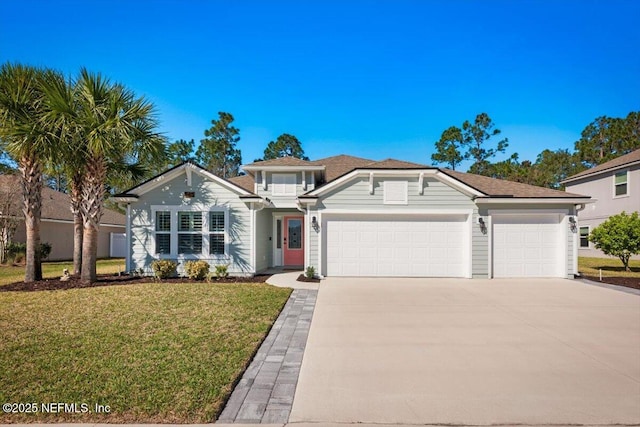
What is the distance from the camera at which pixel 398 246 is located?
1131cm

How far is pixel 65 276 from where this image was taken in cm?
1019

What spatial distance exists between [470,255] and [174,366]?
32.5 feet

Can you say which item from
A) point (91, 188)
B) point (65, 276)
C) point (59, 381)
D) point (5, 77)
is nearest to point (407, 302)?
point (59, 381)

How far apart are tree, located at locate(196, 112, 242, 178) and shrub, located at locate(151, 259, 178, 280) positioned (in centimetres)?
2054

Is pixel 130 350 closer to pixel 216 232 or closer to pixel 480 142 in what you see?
pixel 216 232

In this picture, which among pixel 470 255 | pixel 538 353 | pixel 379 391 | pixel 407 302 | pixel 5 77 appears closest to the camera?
pixel 379 391

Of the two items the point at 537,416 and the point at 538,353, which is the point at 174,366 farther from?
the point at 538,353

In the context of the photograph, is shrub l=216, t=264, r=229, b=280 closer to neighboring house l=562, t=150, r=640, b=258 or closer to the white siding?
the white siding

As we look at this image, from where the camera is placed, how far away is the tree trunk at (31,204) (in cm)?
966

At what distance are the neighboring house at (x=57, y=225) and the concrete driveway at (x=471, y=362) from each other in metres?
18.0

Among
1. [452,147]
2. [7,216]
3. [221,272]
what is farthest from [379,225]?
[452,147]

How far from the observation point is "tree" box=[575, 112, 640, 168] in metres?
30.8

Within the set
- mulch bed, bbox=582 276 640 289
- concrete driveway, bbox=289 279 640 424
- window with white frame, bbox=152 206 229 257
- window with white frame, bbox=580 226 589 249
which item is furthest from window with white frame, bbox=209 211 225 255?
window with white frame, bbox=580 226 589 249

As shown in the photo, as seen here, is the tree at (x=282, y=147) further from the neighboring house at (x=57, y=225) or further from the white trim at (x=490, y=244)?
the white trim at (x=490, y=244)
